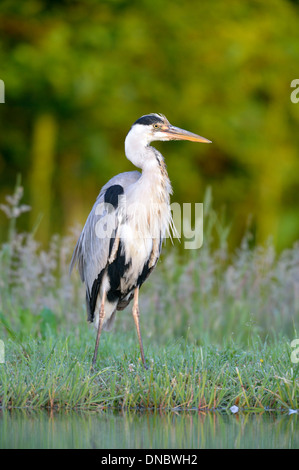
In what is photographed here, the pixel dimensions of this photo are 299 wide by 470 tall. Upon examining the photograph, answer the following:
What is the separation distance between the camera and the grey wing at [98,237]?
254 inches

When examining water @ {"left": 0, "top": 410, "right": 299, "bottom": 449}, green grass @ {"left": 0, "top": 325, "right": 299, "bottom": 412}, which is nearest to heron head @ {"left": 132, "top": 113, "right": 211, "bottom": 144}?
green grass @ {"left": 0, "top": 325, "right": 299, "bottom": 412}

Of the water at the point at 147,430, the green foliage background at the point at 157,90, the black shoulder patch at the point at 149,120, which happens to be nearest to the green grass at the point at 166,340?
the water at the point at 147,430

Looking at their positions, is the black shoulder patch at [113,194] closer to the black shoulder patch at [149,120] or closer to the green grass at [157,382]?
the black shoulder patch at [149,120]

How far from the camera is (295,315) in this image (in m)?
7.86

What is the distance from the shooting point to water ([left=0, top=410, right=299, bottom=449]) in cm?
442

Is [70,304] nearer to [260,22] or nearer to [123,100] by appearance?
[123,100]

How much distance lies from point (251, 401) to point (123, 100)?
413 inches

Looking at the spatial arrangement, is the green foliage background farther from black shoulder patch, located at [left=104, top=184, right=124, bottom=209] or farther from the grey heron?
black shoulder patch, located at [left=104, top=184, right=124, bottom=209]

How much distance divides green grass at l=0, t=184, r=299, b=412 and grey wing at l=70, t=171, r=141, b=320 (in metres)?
0.47

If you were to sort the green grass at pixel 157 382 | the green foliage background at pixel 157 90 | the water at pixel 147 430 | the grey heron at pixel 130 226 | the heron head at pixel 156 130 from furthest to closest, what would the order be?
the green foliage background at pixel 157 90 < the heron head at pixel 156 130 < the grey heron at pixel 130 226 < the green grass at pixel 157 382 < the water at pixel 147 430

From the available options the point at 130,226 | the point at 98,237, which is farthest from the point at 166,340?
the point at 130,226

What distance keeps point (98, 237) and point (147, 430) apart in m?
2.17
